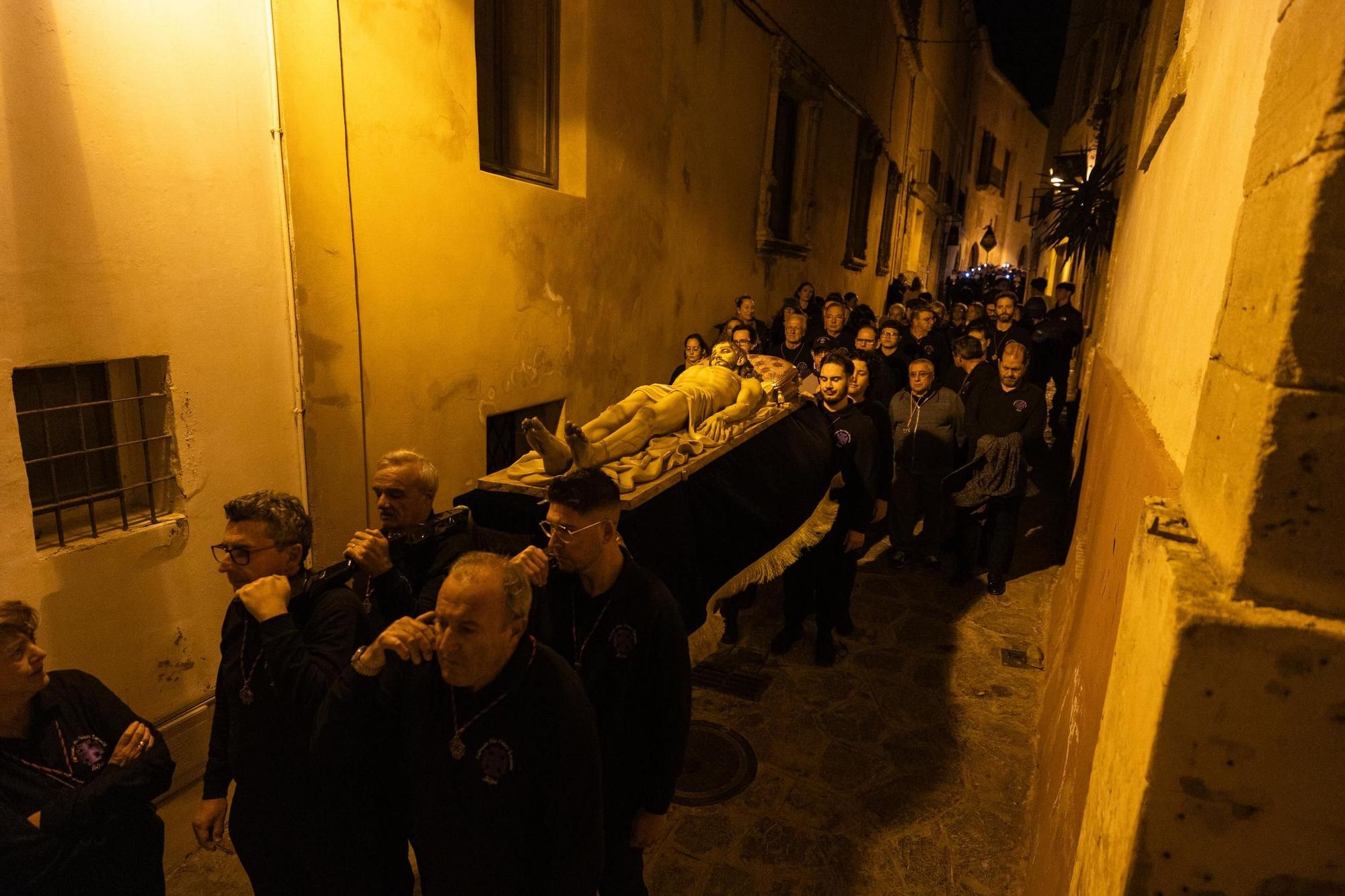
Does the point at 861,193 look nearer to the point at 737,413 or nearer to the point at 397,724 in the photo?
the point at 737,413

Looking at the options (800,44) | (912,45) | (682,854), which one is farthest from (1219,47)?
(912,45)

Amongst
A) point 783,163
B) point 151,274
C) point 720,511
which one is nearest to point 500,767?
point 720,511

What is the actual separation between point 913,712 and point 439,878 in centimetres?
332

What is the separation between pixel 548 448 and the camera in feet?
12.2

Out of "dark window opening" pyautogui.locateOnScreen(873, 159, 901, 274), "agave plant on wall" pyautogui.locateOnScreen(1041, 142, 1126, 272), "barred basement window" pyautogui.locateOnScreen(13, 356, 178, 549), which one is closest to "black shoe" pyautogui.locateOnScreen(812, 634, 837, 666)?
"barred basement window" pyautogui.locateOnScreen(13, 356, 178, 549)

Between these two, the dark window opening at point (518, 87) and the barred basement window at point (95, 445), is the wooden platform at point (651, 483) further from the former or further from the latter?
the dark window opening at point (518, 87)

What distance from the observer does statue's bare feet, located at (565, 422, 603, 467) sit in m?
3.84

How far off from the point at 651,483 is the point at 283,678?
6.71 ft

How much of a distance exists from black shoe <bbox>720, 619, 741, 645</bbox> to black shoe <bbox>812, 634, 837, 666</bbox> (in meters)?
0.58

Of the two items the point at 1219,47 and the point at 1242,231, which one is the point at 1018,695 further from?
the point at 1242,231

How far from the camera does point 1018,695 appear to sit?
4.82 meters

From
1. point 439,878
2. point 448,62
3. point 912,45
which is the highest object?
point 912,45

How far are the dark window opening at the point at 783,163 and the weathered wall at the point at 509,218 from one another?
1.43 metres

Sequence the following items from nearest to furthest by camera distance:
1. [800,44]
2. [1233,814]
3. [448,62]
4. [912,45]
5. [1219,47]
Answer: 1. [1233,814]
2. [1219,47]
3. [448,62]
4. [800,44]
5. [912,45]
